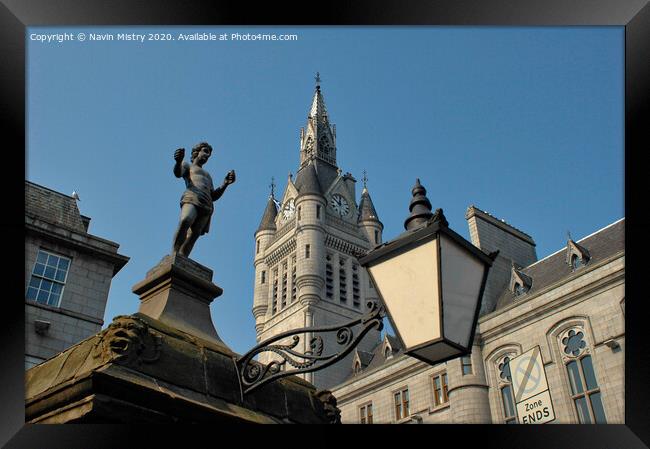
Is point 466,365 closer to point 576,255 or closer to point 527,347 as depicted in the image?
point 527,347

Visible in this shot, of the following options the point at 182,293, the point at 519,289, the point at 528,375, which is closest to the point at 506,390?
the point at 528,375

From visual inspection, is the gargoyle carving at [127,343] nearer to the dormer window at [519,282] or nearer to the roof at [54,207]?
the roof at [54,207]

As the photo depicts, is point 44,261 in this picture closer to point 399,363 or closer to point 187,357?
point 187,357

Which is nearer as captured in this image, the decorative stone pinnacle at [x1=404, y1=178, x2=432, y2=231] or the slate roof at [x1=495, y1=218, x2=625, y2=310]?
the decorative stone pinnacle at [x1=404, y1=178, x2=432, y2=231]

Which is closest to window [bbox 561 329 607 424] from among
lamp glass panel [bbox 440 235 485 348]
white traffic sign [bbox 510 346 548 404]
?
white traffic sign [bbox 510 346 548 404]

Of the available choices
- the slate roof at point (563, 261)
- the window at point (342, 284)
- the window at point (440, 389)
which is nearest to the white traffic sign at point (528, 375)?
the slate roof at point (563, 261)

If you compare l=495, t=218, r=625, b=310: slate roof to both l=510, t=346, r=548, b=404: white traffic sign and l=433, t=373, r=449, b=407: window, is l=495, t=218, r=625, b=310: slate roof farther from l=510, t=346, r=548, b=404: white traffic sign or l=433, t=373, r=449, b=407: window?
l=433, t=373, r=449, b=407: window

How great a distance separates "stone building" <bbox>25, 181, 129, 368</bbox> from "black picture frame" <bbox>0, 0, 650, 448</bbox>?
15.9 metres

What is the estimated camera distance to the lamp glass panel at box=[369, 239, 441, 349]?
2703 mm

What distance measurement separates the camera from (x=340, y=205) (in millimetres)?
71938
